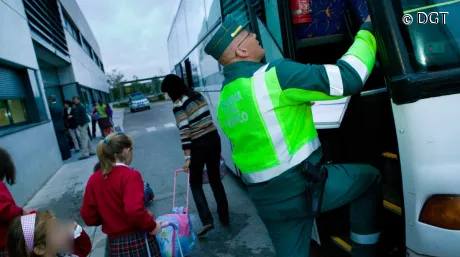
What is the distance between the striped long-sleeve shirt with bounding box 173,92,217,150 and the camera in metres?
3.50

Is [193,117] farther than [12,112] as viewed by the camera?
No

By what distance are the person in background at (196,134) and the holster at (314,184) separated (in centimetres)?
196

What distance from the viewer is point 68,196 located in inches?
234

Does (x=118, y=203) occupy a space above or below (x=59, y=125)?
below

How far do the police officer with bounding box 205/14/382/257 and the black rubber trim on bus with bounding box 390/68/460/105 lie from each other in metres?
0.19

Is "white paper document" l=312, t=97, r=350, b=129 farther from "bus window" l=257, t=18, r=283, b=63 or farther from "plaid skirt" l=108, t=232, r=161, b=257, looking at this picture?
"plaid skirt" l=108, t=232, r=161, b=257

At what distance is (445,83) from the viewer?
4.62 ft

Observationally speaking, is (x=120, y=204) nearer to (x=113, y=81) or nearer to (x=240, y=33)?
(x=240, y=33)

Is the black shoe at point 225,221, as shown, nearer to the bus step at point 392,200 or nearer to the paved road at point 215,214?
the paved road at point 215,214

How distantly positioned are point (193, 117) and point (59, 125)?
7543 mm

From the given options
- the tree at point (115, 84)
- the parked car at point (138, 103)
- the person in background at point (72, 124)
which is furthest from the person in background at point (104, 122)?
Answer: the tree at point (115, 84)

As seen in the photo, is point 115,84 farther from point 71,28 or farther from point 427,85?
point 427,85

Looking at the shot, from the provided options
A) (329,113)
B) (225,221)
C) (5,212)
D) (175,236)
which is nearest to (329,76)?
(329,113)

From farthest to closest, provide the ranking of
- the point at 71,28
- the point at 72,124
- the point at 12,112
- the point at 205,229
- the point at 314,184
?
the point at 71,28 → the point at 72,124 → the point at 12,112 → the point at 205,229 → the point at 314,184
